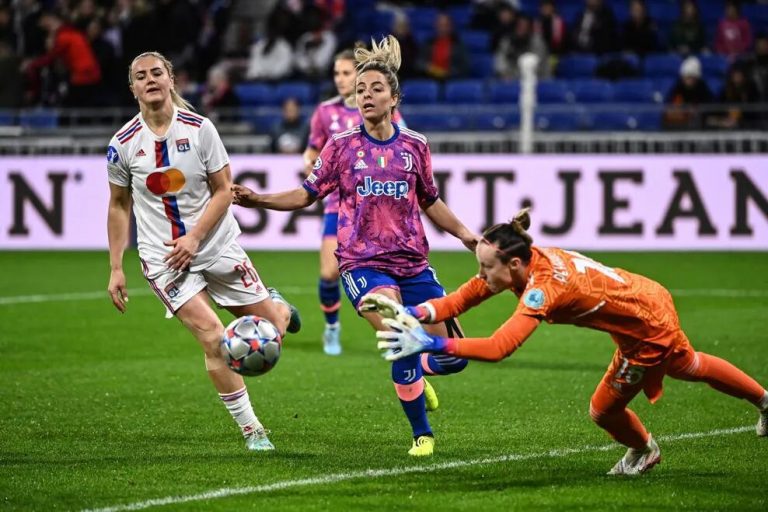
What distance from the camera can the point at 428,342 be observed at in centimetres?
608

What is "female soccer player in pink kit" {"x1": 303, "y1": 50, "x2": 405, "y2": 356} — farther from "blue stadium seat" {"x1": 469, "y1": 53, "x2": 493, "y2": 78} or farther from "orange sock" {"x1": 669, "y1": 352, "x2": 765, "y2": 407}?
"blue stadium seat" {"x1": 469, "y1": 53, "x2": 493, "y2": 78}

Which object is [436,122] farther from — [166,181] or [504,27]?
[166,181]

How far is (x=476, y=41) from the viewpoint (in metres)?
23.5

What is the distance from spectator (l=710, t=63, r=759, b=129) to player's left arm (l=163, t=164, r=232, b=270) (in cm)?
1329

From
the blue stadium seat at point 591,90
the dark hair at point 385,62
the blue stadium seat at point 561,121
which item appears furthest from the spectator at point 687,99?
the dark hair at point 385,62

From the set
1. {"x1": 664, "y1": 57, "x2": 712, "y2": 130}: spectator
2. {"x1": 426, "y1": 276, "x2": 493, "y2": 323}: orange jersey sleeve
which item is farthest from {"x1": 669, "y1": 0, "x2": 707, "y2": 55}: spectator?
{"x1": 426, "y1": 276, "x2": 493, "y2": 323}: orange jersey sleeve

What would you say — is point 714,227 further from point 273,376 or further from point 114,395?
point 114,395

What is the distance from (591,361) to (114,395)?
407 cm

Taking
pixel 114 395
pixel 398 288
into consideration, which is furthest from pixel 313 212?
pixel 398 288

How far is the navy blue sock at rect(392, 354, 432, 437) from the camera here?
756 centimetres

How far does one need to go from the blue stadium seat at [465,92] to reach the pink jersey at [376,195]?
14.3m

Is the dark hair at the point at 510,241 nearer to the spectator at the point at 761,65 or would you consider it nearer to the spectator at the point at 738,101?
the spectator at the point at 738,101

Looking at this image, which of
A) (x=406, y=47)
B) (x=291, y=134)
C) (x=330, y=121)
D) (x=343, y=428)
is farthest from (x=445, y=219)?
(x=406, y=47)

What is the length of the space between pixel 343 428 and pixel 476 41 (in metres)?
15.9
